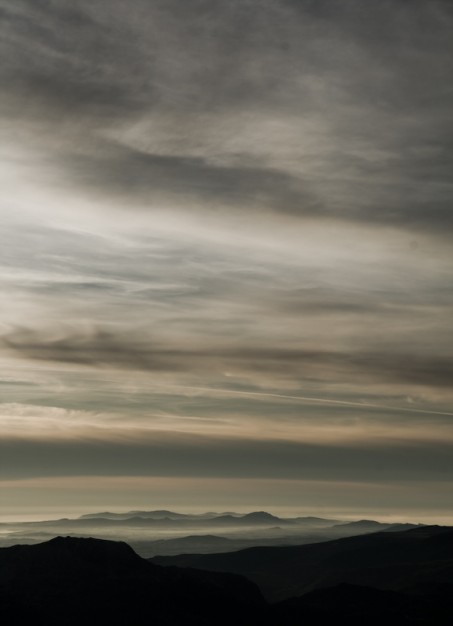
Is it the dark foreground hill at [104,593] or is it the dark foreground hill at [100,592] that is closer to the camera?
the dark foreground hill at [100,592]

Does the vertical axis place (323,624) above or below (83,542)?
below

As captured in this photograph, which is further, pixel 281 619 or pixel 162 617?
pixel 281 619

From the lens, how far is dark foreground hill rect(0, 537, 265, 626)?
6575 inches

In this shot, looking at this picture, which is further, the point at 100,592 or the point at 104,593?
the point at 100,592

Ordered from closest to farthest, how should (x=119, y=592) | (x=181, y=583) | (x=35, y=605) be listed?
(x=35, y=605) < (x=119, y=592) < (x=181, y=583)

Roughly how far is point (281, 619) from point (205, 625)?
94.5ft

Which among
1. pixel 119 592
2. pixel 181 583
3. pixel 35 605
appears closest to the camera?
pixel 35 605

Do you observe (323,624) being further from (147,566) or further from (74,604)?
(74,604)

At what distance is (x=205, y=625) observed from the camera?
17575 cm

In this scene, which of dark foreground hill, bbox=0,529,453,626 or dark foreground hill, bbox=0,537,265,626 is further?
dark foreground hill, bbox=0,529,453,626

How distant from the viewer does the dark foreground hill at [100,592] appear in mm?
167000

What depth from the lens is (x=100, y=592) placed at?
178000 mm

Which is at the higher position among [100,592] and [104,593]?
[100,592]

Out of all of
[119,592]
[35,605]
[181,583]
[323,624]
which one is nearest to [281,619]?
[323,624]
